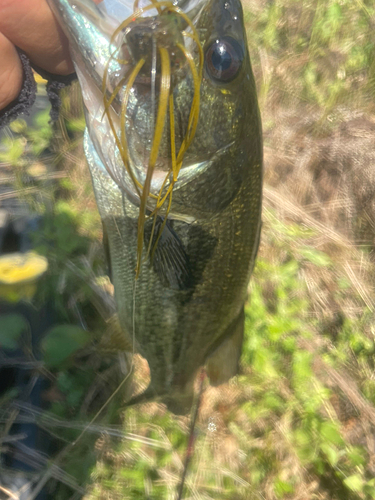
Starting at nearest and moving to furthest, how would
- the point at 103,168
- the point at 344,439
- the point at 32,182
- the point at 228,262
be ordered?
the point at 103,168 → the point at 228,262 → the point at 344,439 → the point at 32,182

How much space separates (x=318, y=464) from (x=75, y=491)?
1.41 m

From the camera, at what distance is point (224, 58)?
3.59 ft

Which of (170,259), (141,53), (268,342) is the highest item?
(141,53)

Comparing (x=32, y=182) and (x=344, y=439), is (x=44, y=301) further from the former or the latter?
(x=344, y=439)

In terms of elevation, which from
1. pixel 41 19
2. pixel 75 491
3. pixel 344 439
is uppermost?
pixel 41 19

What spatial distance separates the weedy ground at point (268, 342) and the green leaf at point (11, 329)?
0.03 metres

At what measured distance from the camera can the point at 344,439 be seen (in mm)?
2158

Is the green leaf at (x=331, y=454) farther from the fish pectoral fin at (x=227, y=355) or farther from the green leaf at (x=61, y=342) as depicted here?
the green leaf at (x=61, y=342)

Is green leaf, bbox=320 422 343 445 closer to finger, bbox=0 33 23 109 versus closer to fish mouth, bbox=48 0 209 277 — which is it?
fish mouth, bbox=48 0 209 277

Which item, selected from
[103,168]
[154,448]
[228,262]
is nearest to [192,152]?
[103,168]

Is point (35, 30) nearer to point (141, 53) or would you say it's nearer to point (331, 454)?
point (141, 53)

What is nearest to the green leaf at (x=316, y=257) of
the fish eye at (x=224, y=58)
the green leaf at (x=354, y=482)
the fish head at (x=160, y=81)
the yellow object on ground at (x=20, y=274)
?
the green leaf at (x=354, y=482)

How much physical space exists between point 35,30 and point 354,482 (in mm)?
2646

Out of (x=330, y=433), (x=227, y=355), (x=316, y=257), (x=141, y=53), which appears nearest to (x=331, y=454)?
(x=330, y=433)
